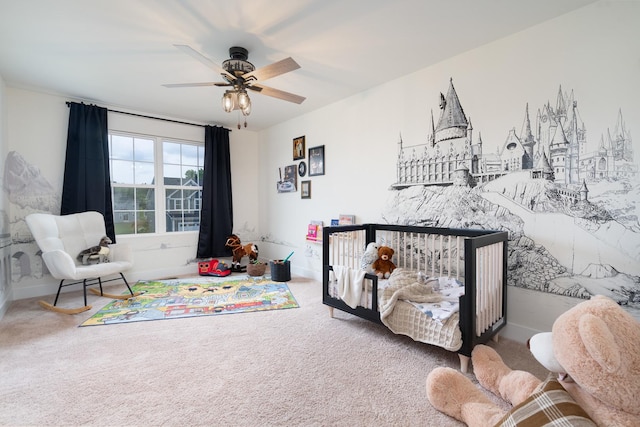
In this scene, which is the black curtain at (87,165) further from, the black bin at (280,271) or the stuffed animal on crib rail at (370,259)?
the stuffed animal on crib rail at (370,259)

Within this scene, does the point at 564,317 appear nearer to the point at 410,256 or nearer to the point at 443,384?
the point at 443,384

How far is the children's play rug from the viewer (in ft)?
8.66

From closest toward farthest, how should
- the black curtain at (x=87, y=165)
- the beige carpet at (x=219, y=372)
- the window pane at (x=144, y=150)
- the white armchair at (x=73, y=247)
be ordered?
the beige carpet at (x=219, y=372) < the white armchair at (x=73, y=247) < the black curtain at (x=87, y=165) < the window pane at (x=144, y=150)

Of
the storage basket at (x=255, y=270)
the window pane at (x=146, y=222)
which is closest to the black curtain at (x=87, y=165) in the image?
the window pane at (x=146, y=222)

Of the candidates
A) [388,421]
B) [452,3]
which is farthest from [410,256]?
[452,3]

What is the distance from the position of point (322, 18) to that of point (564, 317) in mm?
2106

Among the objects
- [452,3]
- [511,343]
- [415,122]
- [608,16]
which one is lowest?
[511,343]

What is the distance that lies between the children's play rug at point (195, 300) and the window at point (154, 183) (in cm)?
88

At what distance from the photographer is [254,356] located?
1921mm

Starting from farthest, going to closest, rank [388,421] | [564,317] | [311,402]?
[311,402] < [388,421] < [564,317]

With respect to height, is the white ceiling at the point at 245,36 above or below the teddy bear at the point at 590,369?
above

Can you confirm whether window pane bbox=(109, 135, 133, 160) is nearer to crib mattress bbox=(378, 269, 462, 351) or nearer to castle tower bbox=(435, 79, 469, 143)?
crib mattress bbox=(378, 269, 462, 351)

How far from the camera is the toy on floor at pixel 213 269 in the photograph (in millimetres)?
4023

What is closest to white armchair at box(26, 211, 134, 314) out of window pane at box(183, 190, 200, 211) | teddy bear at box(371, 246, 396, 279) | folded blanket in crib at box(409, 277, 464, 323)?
window pane at box(183, 190, 200, 211)
